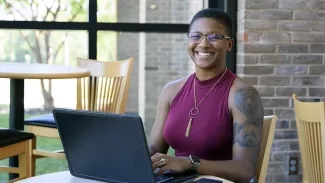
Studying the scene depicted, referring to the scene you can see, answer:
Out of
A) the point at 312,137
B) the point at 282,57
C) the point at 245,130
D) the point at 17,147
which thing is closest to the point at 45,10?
the point at 17,147

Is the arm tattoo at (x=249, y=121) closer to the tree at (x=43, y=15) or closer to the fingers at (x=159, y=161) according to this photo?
the fingers at (x=159, y=161)

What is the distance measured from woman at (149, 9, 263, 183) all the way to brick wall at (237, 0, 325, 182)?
1.72 m

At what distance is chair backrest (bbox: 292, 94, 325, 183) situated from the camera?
2.58 m

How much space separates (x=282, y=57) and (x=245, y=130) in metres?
2.02

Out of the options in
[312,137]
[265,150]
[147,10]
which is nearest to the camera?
[265,150]

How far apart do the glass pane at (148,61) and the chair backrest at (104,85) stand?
330 mm

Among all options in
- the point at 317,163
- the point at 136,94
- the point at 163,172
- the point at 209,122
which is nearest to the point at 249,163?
the point at 209,122

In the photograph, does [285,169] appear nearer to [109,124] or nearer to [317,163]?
[317,163]

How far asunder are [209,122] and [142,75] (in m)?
2.25

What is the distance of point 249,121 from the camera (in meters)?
1.74

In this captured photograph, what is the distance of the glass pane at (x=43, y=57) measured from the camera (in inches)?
152

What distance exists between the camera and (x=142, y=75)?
158 inches

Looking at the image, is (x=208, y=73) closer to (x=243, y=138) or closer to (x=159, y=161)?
(x=243, y=138)

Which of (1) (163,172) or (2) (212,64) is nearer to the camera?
(1) (163,172)
